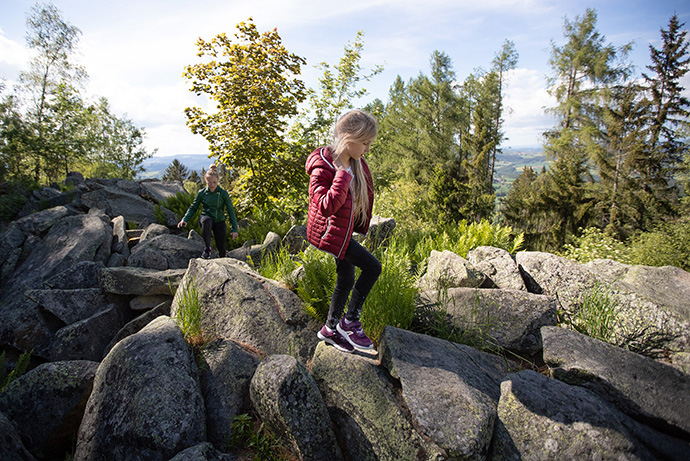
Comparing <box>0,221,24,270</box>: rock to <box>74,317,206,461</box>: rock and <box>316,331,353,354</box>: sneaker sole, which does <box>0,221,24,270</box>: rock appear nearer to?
<box>74,317,206,461</box>: rock

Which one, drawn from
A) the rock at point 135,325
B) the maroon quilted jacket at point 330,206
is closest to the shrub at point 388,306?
the maroon quilted jacket at point 330,206

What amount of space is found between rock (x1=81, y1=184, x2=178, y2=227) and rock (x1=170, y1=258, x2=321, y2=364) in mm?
6543

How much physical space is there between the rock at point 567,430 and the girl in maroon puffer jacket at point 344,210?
141 centimetres

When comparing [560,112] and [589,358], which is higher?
[560,112]

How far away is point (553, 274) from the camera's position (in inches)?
189

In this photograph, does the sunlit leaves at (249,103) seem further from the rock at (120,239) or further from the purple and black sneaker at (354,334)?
the purple and black sneaker at (354,334)

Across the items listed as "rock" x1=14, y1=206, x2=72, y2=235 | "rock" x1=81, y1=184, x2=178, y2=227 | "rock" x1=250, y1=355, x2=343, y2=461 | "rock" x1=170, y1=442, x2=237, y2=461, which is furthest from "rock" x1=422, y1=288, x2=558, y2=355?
"rock" x1=14, y1=206, x2=72, y2=235

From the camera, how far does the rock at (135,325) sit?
16.5 ft

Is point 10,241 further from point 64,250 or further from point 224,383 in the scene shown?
point 224,383

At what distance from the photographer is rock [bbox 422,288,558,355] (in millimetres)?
4004

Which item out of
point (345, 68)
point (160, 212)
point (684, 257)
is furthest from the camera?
point (345, 68)

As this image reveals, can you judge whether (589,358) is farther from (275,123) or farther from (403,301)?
(275,123)

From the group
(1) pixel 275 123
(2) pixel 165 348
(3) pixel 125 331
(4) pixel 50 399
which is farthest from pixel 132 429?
(1) pixel 275 123

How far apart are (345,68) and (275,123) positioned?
4128mm
